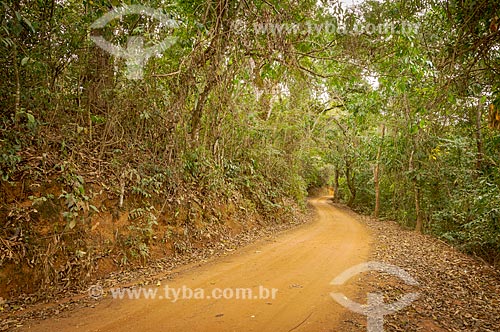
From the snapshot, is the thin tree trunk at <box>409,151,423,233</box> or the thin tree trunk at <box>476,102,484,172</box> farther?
the thin tree trunk at <box>409,151,423,233</box>

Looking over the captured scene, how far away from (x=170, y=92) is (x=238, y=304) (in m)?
4.46

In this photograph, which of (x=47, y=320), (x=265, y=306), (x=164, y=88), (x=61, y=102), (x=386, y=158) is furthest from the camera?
(x=386, y=158)

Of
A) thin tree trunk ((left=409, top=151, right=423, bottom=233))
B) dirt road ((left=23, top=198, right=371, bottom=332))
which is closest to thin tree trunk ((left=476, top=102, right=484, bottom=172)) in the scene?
thin tree trunk ((left=409, top=151, right=423, bottom=233))

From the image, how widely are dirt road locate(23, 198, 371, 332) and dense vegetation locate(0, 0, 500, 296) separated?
102 centimetres

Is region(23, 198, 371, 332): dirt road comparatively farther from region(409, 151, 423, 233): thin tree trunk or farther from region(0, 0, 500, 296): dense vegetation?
region(409, 151, 423, 233): thin tree trunk

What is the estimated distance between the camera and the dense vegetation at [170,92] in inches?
157

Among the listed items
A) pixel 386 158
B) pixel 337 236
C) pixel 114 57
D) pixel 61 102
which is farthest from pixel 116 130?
pixel 386 158

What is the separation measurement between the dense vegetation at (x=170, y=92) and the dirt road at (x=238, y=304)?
3.36 ft

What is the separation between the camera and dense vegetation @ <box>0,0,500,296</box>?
3990 millimetres

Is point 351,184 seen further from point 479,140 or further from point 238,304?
point 238,304

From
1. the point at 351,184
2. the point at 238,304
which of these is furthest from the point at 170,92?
the point at 351,184

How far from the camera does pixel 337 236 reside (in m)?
9.09

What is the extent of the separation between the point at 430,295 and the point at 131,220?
205 inches

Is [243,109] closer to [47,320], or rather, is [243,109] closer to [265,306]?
[265,306]
